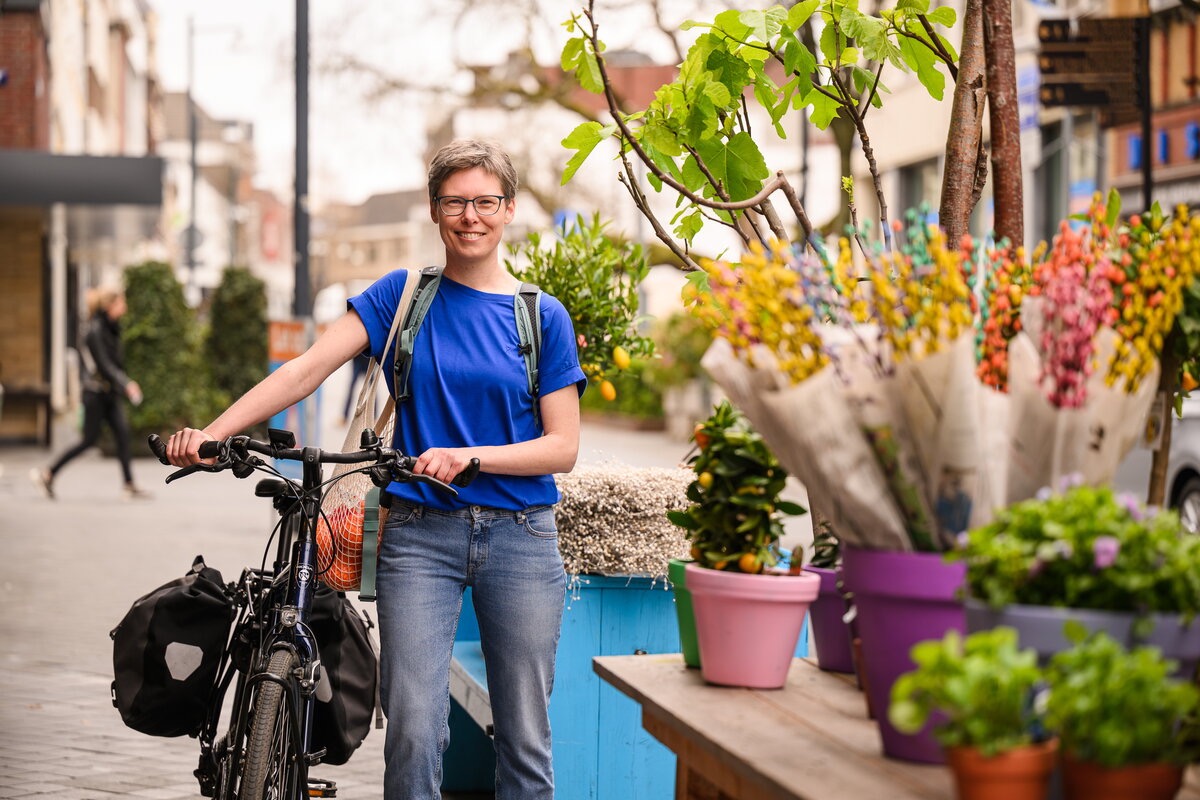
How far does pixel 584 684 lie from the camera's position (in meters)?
4.96

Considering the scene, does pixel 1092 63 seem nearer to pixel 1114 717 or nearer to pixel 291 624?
pixel 291 624

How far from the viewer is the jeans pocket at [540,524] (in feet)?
12.9

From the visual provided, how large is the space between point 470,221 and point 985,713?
7.42ft

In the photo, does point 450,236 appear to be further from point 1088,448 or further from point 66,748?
point 66,748

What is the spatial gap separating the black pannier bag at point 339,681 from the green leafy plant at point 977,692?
8.20 ft

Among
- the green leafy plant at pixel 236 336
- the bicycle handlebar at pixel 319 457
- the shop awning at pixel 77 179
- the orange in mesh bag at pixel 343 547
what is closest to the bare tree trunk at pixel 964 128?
the bicycle handlebar at pixel 319 457

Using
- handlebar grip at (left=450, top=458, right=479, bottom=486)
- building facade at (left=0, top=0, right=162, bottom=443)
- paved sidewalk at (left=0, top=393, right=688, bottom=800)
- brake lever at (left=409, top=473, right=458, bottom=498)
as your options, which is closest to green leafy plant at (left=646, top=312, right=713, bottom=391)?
building facade at (left=0, top=0, right=162, bottom=443)

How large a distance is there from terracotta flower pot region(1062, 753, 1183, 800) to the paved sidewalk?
349cm

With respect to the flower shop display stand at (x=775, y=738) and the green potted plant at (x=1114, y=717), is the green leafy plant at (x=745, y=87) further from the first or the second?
the green potted plant at (x=1114, y=717)

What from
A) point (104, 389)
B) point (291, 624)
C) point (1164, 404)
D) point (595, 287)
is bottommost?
point (291, 624)

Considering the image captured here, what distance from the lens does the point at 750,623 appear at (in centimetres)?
277

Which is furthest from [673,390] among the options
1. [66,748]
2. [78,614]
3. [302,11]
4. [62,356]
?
[66,748]

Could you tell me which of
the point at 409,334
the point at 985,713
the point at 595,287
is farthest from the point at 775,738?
the point at 595,287

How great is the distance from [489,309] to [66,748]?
11.1 feet
